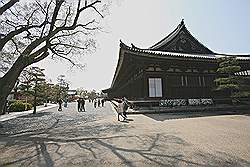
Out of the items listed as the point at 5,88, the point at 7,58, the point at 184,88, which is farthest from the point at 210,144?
the point at 7,58

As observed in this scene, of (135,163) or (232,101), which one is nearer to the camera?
(135,163)

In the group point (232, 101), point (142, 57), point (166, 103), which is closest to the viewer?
point (142, 57)

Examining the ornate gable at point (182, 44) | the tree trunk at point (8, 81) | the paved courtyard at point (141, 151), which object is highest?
the ornate gable at point (182, 44)

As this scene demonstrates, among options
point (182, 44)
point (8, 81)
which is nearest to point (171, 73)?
point (182, 44)

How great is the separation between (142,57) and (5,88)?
9938 millimetres

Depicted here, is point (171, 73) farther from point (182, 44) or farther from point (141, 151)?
point (141, 151)

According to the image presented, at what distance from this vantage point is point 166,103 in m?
17.8

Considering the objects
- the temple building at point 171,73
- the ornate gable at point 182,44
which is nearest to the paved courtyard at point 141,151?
the temple building at point 171,73

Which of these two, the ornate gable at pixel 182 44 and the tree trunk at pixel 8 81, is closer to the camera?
the tree trunk at pixel 8 81

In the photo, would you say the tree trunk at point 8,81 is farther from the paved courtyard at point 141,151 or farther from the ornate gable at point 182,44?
the ornate gable at point 182,44

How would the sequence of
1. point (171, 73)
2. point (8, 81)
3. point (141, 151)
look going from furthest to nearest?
point (171, 73) → point (8, 81) → point (141, 151)

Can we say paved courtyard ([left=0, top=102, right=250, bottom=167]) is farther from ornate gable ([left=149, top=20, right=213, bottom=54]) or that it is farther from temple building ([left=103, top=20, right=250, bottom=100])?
ornate gable ([left=149, top=20, right=213, bottom=54])

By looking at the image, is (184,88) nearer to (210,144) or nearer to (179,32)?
(179,32)

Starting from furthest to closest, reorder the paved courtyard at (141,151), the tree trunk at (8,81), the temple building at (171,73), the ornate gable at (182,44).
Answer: the ornate gable at (182,44) < the temple building at (171,73) < the tree trunk at (8,81) < the paved courtyard at (141,151)
